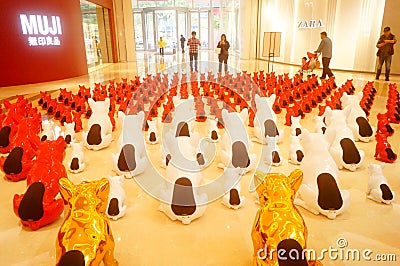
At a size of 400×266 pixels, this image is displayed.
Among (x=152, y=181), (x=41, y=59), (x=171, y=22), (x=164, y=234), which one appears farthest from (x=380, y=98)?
(x=171, y=22)

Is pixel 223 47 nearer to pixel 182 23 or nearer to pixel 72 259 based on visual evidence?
pixel 72 259

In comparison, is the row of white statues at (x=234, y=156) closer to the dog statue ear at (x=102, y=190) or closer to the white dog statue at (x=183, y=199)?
the white dog statue at (x=183, y=199)

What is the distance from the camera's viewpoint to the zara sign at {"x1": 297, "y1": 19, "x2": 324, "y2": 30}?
491 inches

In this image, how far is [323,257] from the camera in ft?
6.45

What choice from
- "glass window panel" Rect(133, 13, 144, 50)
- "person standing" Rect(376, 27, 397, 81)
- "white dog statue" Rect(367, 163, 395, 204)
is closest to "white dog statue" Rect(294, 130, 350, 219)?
"white dog statue" Rect(367, 163, 395, 204)

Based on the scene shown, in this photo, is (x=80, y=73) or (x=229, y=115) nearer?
(x=229, y=115)

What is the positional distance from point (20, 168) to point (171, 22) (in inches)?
864

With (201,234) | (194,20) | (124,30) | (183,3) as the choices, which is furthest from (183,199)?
→ (183,3)

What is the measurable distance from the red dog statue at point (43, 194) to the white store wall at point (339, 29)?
11.2 metres

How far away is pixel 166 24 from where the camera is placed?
23.2 meters

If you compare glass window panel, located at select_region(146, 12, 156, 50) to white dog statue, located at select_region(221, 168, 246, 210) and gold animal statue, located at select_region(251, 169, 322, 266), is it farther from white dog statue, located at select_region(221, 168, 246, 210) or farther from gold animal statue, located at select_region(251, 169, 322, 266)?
gold animal statue, located at select_region(251, 169, 322, 266)

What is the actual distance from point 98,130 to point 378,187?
2984mm

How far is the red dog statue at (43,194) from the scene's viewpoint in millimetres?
2160

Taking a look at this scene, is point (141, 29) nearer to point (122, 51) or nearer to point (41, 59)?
point (122, 51)
